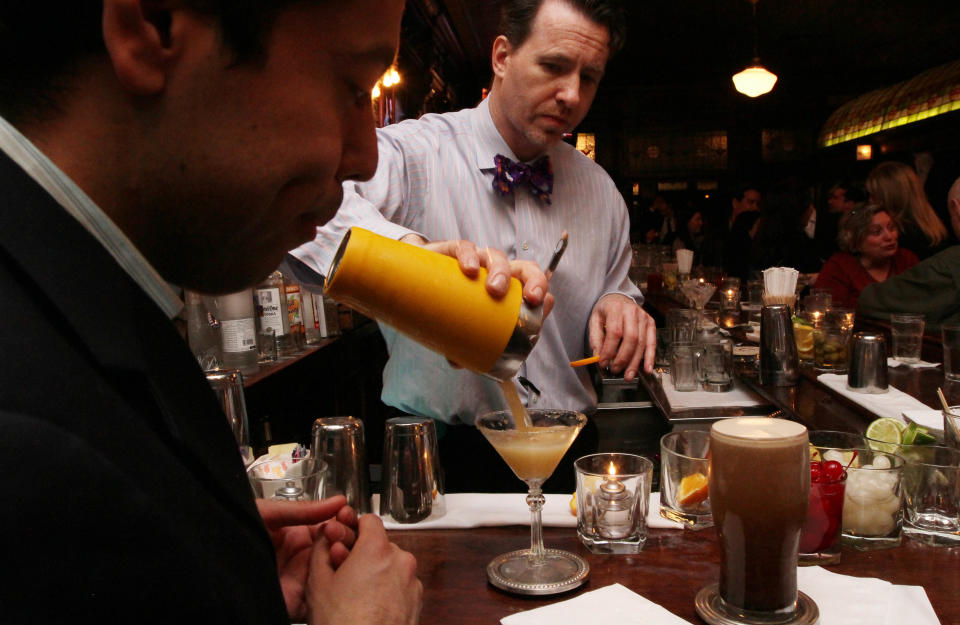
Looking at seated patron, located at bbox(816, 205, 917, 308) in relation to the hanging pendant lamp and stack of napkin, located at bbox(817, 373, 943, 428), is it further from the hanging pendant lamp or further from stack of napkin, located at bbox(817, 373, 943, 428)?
the hanging pendant lamp

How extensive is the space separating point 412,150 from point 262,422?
1.33 meters

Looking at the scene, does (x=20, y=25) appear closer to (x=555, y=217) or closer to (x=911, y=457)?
(x=911, y=457)

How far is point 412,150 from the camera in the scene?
208 cm

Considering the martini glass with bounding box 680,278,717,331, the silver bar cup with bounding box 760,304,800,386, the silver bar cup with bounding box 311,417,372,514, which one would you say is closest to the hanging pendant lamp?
the martini glass with bounding box 680,278,717,331

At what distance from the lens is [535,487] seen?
1.32 meters

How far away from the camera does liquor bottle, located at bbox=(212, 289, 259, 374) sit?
8.54ft

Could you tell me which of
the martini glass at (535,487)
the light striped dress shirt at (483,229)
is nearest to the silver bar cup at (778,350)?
the light striped dress shirt at (483,229)

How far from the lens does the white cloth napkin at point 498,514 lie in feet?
4.66

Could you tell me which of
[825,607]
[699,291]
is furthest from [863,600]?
[699,291]

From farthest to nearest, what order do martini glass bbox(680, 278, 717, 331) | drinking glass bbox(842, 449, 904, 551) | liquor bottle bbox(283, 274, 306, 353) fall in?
martini glass bbox(680, 278, 717, 331) → liquor bottle bbox(283, 274, 306, 353) → drinking glass bbox(842, 449, 904, 551)

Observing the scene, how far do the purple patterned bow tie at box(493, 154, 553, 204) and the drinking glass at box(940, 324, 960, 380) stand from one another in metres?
1.48

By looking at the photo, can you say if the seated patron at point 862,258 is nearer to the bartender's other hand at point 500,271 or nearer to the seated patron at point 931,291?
the seated patron at point 931,291

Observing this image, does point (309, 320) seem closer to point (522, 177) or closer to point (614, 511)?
point (522, 177)

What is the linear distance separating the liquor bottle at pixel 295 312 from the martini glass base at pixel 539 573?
2.21 m
